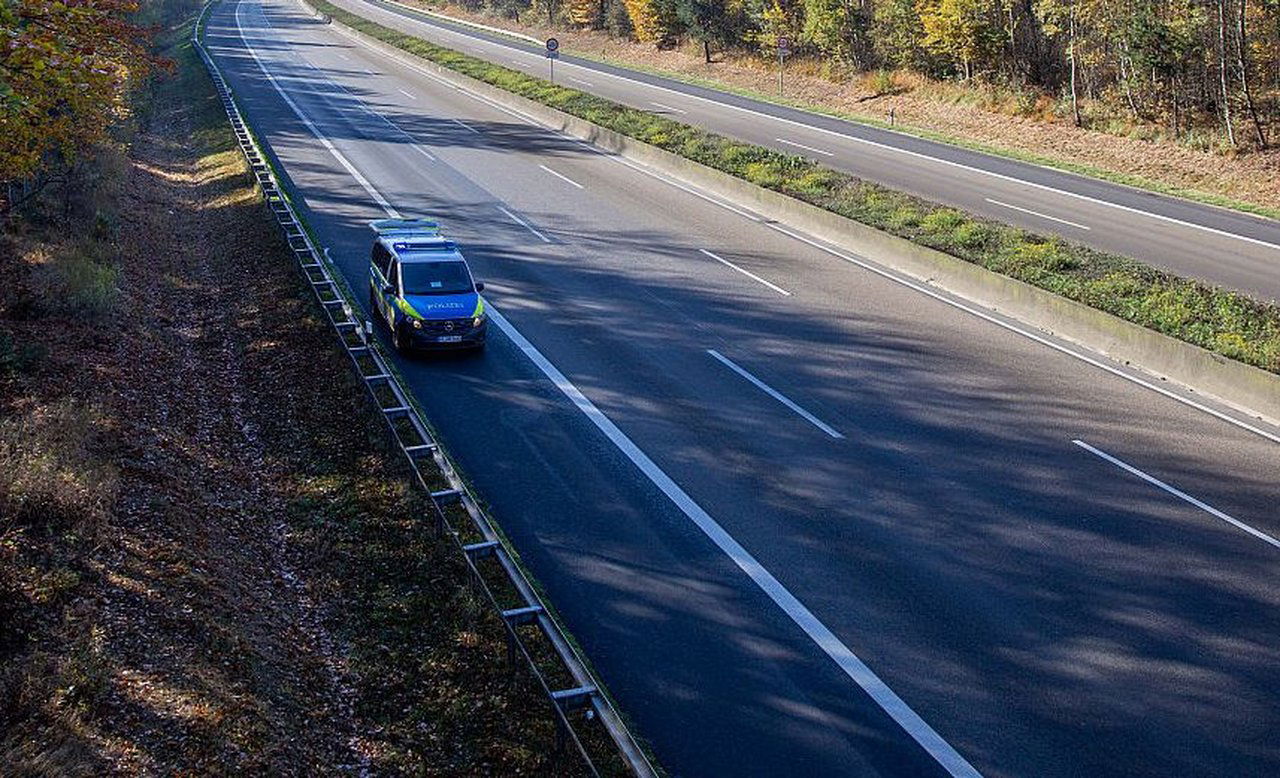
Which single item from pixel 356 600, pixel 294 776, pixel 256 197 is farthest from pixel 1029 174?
pixel 294 776

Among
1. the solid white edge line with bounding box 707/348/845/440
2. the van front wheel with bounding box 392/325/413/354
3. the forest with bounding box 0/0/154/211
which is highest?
the forest with bounding box 0/0/154/211

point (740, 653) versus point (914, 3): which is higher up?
point (914, 3)

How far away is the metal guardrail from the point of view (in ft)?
28.7

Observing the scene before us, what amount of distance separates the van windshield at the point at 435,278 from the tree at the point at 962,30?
40872 millimetres

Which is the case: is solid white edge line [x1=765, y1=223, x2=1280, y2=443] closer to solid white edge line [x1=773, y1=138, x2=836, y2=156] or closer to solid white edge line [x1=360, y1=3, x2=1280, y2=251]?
solid white edge line [x1=360, y1=3, x2=1280, y2=251]

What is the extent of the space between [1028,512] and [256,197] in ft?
79.4

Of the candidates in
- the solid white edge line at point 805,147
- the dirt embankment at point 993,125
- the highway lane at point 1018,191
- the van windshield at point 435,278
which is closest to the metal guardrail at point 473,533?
the van windshield at point 435,278

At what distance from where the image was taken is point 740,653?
34.2 feet

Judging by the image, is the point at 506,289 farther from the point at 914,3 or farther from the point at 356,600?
the point at 914,3

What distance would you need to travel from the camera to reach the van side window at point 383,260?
63.6 feet

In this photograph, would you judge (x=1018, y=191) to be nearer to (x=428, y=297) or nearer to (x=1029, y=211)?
(x=1029, y=211)

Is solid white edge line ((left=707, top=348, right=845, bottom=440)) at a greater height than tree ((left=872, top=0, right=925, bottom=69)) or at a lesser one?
lesser

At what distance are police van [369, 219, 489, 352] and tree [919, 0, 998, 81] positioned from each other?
133ft

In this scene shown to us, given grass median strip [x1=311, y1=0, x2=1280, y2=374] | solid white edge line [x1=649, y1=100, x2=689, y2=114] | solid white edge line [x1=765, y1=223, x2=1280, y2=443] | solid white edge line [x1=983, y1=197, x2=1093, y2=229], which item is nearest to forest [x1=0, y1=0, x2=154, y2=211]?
solid white edge line [x1=765, y1=223, x2=1280, y2=443]
